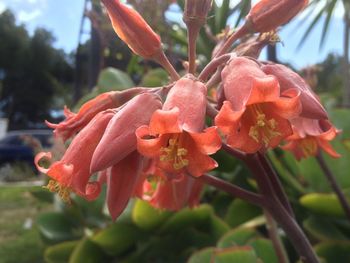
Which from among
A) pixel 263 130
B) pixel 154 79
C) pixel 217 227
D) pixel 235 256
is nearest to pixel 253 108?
pixel 263 130

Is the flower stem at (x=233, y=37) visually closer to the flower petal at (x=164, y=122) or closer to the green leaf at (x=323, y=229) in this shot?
the flower petal at (x=164, y=122)

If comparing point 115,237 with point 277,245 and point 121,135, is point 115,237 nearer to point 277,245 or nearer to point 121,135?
point 277,245

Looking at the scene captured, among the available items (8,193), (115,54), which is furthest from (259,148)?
(8,193)

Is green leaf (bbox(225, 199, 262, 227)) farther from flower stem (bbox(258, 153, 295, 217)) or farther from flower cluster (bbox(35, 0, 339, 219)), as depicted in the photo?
flower cluster (bbox(35, 0, 339, 219))

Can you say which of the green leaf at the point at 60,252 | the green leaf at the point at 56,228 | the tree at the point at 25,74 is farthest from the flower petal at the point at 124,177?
the tree at the point at 25,74

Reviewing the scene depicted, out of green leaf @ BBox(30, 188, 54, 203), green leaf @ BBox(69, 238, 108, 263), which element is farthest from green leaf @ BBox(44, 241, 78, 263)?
green leaf @ BBox(30, 188, 54, 203)
